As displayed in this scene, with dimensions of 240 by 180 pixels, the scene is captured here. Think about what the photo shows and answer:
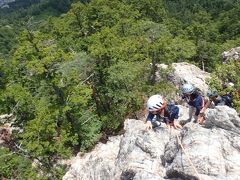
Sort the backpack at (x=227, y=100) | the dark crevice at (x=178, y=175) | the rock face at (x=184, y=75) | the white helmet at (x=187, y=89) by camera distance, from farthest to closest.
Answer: the rock face at (x=184, y=75)
the backpack at (x=227, y=100)
the white helmet at (x=187, y=89)
the dark crevice at (x=178, y=175)

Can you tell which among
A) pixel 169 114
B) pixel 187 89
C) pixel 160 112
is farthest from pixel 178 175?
pixel 187 89

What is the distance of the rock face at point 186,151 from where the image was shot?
15031 millimetres

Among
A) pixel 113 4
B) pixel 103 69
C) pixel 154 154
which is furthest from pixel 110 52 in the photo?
pixel 113 4

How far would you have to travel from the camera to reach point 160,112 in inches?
688

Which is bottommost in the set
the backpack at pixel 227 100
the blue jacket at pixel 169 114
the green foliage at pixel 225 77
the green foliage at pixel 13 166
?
the green foliage at pixel 13 166

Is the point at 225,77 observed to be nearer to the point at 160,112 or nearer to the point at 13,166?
the point at 160,112

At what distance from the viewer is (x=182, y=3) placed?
18912cm

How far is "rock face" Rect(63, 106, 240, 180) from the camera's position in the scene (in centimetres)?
1503

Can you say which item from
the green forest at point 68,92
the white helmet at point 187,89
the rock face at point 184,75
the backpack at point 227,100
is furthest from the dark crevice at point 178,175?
the rock face at point 184,75

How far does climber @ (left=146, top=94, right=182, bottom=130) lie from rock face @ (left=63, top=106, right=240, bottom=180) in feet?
1.34

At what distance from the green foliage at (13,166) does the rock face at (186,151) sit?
23112mm

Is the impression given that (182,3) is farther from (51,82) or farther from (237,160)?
(237,160)

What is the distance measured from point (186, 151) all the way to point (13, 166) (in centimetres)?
3013

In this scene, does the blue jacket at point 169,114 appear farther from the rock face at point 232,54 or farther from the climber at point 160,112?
the rock face at point 232,54
